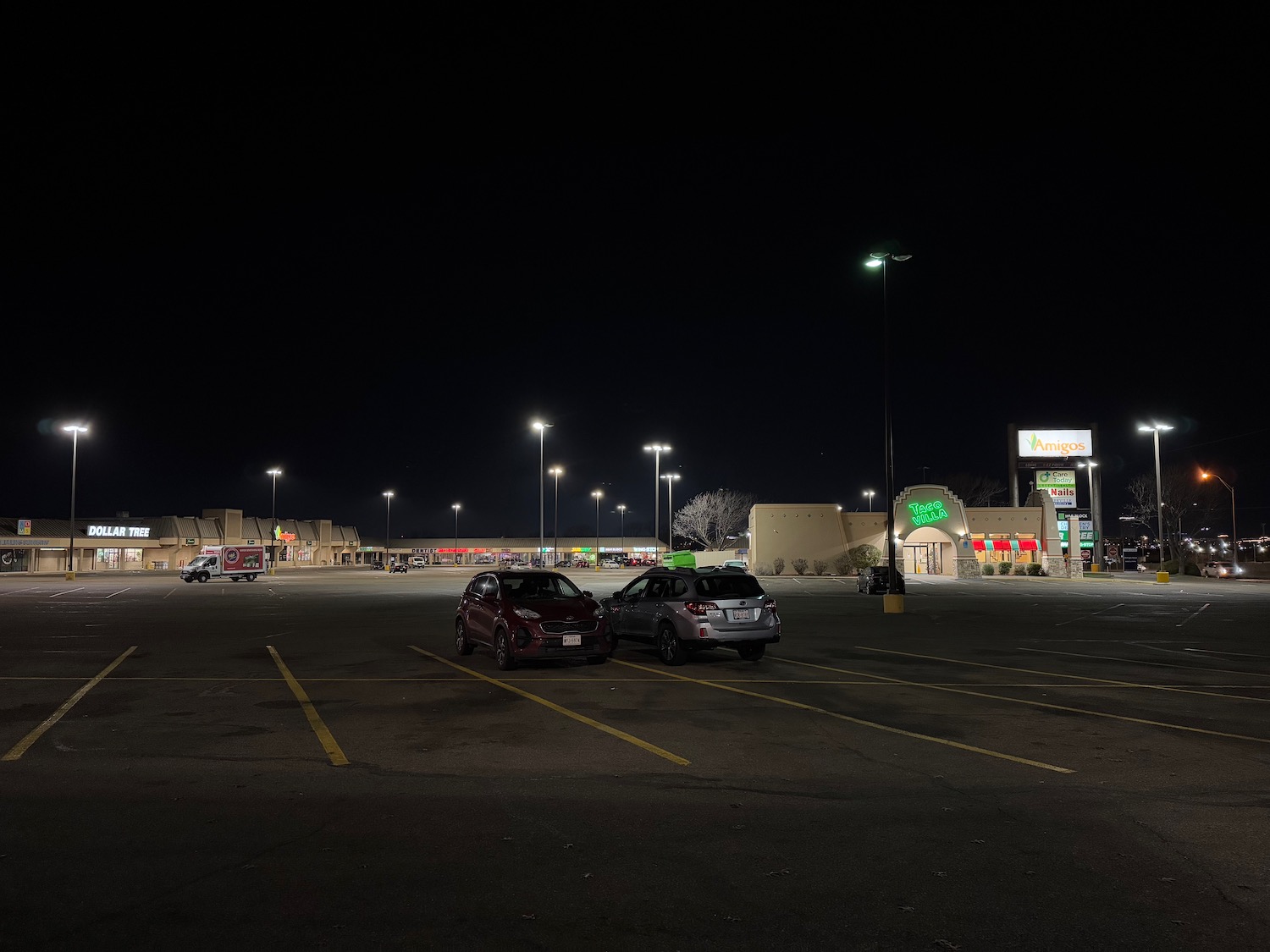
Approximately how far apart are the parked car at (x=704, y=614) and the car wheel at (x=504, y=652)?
5.55ft

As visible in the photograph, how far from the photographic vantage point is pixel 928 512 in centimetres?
6091

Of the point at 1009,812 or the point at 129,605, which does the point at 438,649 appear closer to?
the point at 1009,812

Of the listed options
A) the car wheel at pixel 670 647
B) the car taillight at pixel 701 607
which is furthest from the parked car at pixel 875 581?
the car taillight at pixel 701 607

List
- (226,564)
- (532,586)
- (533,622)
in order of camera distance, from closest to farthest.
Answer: (533,622) < (532,586) < (226,564)

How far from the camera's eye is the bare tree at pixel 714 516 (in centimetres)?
10450

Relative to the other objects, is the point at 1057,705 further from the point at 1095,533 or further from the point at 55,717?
the point at 1095,533

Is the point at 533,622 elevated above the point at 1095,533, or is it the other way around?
the point at 1095,533

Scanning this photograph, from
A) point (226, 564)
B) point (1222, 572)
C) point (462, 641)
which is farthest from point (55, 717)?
point (1222, 572)

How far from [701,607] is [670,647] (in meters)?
0.95

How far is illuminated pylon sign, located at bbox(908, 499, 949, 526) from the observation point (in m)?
60.6

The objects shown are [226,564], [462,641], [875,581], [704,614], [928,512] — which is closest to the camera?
[704,614]

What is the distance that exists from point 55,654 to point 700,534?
90.0 meters

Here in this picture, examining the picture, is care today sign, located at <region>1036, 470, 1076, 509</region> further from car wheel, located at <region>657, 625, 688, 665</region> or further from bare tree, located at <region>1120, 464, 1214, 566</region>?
car wheel, located at <region>657, 625, 688, 665</region>

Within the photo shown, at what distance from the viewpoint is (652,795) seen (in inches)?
271
